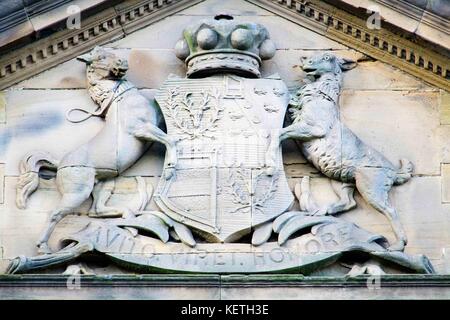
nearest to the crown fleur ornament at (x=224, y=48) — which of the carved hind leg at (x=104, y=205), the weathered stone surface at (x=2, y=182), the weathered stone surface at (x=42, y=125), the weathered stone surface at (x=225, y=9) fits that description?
the weathered stone surface at (x=225, y=9)

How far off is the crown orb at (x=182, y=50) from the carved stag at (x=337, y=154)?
34.8 inches

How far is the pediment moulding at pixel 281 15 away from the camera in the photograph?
23.7 m

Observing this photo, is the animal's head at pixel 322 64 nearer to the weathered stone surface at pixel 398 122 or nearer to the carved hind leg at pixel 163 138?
the weathered stone surface at pixel 398 122

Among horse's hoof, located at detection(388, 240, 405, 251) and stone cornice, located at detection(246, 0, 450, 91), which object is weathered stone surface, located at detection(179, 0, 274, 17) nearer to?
stone cornice, located at detection(246, 0, 450, 91)

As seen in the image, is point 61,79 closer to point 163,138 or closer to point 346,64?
point 163,138

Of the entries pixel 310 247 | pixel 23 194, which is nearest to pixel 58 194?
pixel 23 194

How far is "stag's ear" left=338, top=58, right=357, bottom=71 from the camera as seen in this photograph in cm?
2380

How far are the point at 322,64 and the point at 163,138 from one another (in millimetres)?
1331

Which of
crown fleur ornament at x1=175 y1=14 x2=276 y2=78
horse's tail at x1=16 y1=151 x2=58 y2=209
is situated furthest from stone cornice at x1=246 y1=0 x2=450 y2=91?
horse's tail at x1=16 y1=151 x2=58 y2=209
